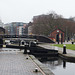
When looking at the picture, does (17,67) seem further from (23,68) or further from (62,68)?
(62,68)

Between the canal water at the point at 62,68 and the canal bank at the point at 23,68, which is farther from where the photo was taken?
the canal water at the point at 62,68

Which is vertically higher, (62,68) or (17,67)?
(17,67)

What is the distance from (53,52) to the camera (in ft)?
86.8

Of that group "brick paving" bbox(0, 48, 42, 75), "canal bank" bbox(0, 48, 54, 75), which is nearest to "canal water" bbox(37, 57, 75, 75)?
"canal bank" bbox(0, 48, 54, 75)

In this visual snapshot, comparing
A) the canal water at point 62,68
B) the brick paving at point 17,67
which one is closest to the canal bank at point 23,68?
the brick paving at point 17,67

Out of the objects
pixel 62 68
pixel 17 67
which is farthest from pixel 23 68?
pixel 62 68

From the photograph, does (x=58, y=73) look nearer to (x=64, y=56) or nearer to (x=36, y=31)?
(x=64, y=56)

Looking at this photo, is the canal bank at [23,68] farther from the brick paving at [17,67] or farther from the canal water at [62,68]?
the canal water at [62,68]

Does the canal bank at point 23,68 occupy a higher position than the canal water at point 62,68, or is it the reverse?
the canal bank at point 23,68

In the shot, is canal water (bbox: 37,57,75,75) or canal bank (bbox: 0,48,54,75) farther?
canal water (bbox: 37,57,75,75)

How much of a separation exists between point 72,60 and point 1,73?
35.8ft

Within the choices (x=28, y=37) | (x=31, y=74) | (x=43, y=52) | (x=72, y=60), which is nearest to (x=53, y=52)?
(x=43, y=52)

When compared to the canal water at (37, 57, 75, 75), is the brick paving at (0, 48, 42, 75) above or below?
above

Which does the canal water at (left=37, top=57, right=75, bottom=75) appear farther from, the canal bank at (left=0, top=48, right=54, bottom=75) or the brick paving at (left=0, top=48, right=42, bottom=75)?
the brick paving at (left=0, top=48, right=42, bottom=75)
